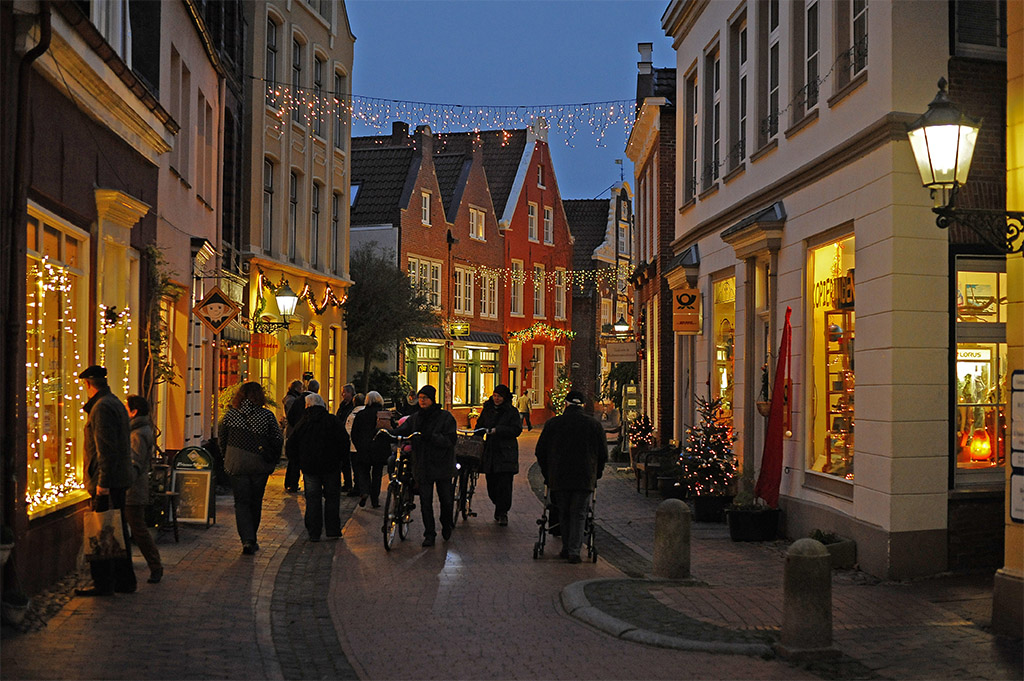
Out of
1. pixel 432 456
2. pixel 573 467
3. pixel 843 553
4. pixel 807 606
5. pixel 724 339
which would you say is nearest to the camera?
pixel 807 606

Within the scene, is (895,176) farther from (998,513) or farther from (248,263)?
(248,263)

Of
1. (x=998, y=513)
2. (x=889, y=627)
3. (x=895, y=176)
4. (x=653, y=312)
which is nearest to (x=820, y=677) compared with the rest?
(x=889, y=627)

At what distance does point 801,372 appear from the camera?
13609mm

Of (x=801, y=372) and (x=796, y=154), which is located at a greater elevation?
(x=796, y=154)

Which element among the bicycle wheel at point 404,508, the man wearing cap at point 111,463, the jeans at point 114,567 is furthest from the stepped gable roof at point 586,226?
the jeans at point 114,567

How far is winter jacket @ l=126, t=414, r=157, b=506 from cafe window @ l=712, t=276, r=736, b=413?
902 cm

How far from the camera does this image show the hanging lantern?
1130 cm

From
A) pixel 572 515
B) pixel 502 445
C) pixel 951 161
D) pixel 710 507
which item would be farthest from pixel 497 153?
pixel 951 161

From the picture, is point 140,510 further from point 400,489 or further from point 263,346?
point 263,346

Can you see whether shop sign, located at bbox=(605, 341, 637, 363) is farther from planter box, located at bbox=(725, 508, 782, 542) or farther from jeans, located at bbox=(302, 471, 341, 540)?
jeans, located at bbox=(302, 471, 341, 540)

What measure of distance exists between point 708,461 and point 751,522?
1764 millimetres

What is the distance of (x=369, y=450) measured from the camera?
16.8 meters

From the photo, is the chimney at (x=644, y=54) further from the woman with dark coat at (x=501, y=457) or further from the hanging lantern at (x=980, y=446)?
the hanging lantern at (x=980, y=446)

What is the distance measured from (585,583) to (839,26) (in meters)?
6.50
